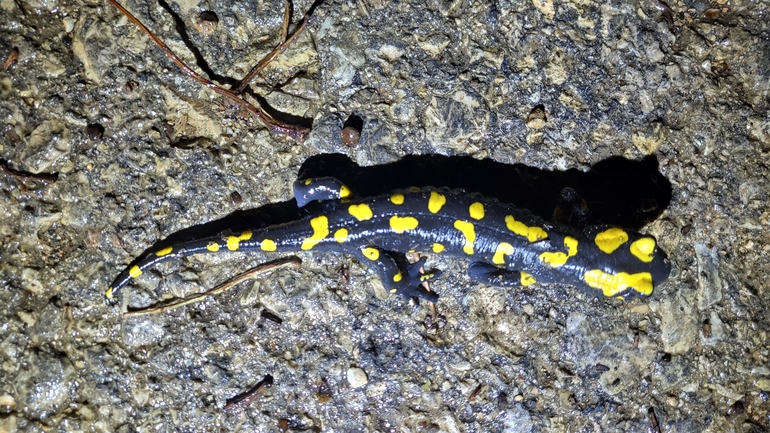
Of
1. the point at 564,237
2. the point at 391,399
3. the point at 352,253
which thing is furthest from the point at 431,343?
the point at 564,237

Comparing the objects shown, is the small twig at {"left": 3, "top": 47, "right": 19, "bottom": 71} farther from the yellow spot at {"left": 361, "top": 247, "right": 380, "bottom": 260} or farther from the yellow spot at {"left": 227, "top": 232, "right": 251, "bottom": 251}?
the yellow spot at {"left": 361, "top": 247, "right": 380, "bottom": 260}

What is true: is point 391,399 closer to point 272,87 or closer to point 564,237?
point 564,237

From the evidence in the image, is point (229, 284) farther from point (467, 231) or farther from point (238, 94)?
point (467, 231)

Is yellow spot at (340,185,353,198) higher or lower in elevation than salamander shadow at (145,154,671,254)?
higher

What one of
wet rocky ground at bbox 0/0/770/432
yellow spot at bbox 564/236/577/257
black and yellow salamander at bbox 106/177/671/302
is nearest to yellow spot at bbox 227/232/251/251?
black and yellow salamander at bbox 106/177/671/302

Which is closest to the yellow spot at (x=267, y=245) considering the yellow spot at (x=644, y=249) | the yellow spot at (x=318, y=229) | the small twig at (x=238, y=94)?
the yellow spot at (x=318, y=229)
